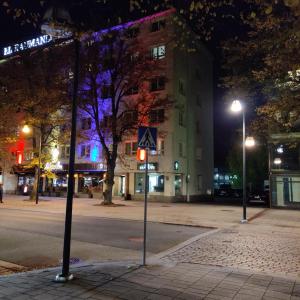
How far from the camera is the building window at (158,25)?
37600 millimetres

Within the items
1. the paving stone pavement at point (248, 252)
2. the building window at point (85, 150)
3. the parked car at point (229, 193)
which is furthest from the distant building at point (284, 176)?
the building window at point (85, 150)

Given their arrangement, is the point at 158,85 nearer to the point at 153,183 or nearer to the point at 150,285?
the point at 153,183

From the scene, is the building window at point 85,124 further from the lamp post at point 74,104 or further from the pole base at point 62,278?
the pole base at point 62,278

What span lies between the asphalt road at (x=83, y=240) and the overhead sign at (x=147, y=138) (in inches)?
117

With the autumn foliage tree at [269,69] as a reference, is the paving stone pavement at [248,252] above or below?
below

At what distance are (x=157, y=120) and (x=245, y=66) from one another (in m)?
24.8

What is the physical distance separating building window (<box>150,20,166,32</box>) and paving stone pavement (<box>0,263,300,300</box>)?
33994mm

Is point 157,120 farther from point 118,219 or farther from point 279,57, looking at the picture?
point 279,57

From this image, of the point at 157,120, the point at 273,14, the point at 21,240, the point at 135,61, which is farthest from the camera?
the point at 157,120

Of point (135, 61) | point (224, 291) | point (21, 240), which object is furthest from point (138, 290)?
point (135, 61)

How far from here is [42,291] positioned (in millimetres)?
5777

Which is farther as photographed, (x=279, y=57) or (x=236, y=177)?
(x=236, y=177)

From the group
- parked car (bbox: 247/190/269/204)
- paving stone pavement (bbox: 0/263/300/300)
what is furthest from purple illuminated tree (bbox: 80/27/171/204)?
paving stone pavement (bbox: 0/263/300/300)

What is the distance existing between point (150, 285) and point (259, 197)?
2940cm
